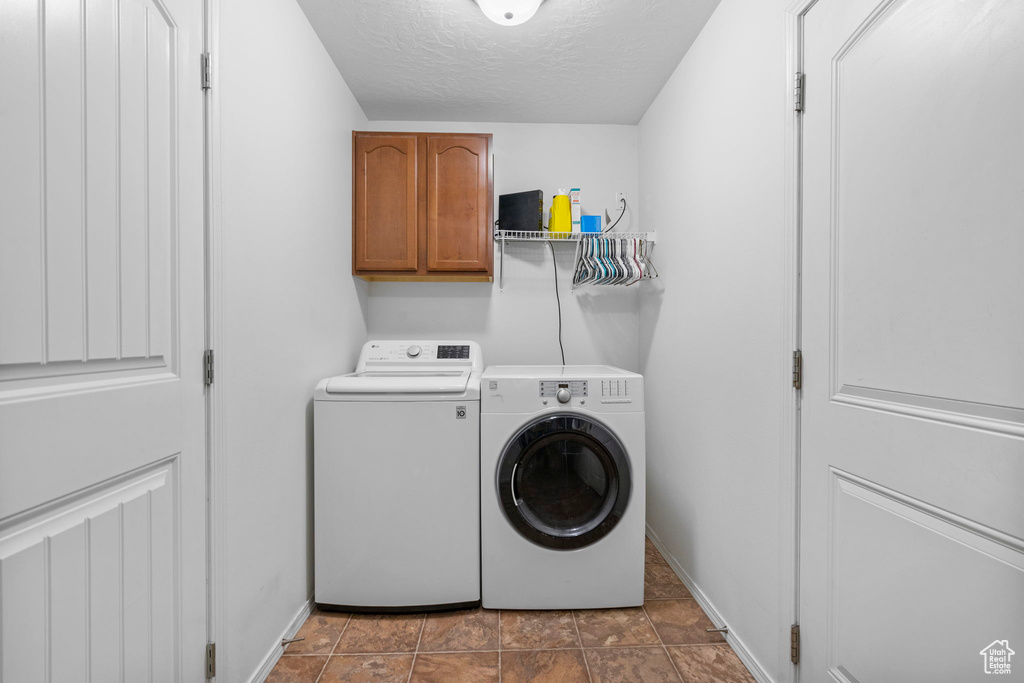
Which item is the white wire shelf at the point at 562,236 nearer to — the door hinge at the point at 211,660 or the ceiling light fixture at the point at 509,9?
the ceiling light fixture at the point at 509,9

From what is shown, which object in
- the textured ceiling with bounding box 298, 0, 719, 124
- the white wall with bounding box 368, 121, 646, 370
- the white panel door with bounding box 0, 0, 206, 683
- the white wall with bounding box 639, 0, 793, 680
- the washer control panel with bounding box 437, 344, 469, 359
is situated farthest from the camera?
the white wall with bounding box 368, 121, 646, 370

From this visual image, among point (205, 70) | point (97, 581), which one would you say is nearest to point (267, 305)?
point (205, 70)

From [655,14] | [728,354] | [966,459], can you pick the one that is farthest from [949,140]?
[655,14]

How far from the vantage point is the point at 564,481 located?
6.01 feet

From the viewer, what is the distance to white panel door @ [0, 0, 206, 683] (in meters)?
0.72

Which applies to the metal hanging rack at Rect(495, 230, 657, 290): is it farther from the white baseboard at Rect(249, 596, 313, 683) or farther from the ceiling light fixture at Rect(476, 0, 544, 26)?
the white baseboard at Rect(249, 596, 313, 683)

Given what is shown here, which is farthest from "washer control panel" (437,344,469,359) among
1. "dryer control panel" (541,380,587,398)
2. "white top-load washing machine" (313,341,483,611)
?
"dryer control panel" (541,380,587,398)

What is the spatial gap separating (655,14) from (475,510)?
6.90 ft

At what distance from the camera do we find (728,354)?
1643 mm

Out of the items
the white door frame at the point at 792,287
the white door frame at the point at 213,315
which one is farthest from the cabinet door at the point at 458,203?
the white door frame at the point at 792,287

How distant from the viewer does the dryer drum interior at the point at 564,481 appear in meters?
1.79

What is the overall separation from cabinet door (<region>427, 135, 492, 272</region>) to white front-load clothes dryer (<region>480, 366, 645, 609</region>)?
31.7 inches

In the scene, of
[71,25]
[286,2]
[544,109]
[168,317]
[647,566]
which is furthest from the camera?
[544,109]

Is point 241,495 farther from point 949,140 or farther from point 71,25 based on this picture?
point 949,140
